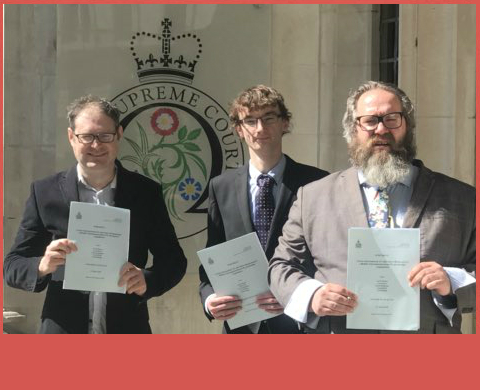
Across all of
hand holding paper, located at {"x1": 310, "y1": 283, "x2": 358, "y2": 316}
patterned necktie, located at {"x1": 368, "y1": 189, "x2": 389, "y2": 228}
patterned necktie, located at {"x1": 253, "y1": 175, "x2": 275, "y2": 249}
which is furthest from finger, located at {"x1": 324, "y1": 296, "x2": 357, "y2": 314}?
patterned necktie, located at {"x1": 253, "y1": 175, "x2": 275, "y2": 249}

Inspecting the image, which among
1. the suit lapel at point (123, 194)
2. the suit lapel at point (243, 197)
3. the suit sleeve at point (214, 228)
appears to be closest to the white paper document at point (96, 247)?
the suit lapel at point (123, 194)

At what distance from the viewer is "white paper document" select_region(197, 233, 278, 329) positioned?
14.1 feet

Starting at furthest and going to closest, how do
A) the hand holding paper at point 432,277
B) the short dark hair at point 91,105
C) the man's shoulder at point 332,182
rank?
the short dark hair at point 91,105, the man's shoulder at point 332,182, the hand holding paper at point 432,277

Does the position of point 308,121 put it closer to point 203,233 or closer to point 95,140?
point 203,233

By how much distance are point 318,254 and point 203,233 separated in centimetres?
407

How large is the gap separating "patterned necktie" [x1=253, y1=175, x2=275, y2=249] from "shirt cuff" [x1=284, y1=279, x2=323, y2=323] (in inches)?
30.4

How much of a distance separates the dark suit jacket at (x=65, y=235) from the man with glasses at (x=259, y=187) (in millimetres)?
258

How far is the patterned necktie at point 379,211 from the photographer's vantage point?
3.84m

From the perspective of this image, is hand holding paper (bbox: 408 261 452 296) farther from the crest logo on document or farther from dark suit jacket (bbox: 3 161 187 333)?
the crest logo on document

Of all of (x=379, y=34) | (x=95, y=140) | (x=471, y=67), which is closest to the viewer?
(x=95, y=140)

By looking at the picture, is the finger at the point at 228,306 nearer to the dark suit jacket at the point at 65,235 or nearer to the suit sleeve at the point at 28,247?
the dark suit jacket at the point at 65,235

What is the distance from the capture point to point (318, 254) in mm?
3859

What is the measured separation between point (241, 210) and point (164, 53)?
3.46 m

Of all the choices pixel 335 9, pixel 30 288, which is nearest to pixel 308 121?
pixel 335 9
